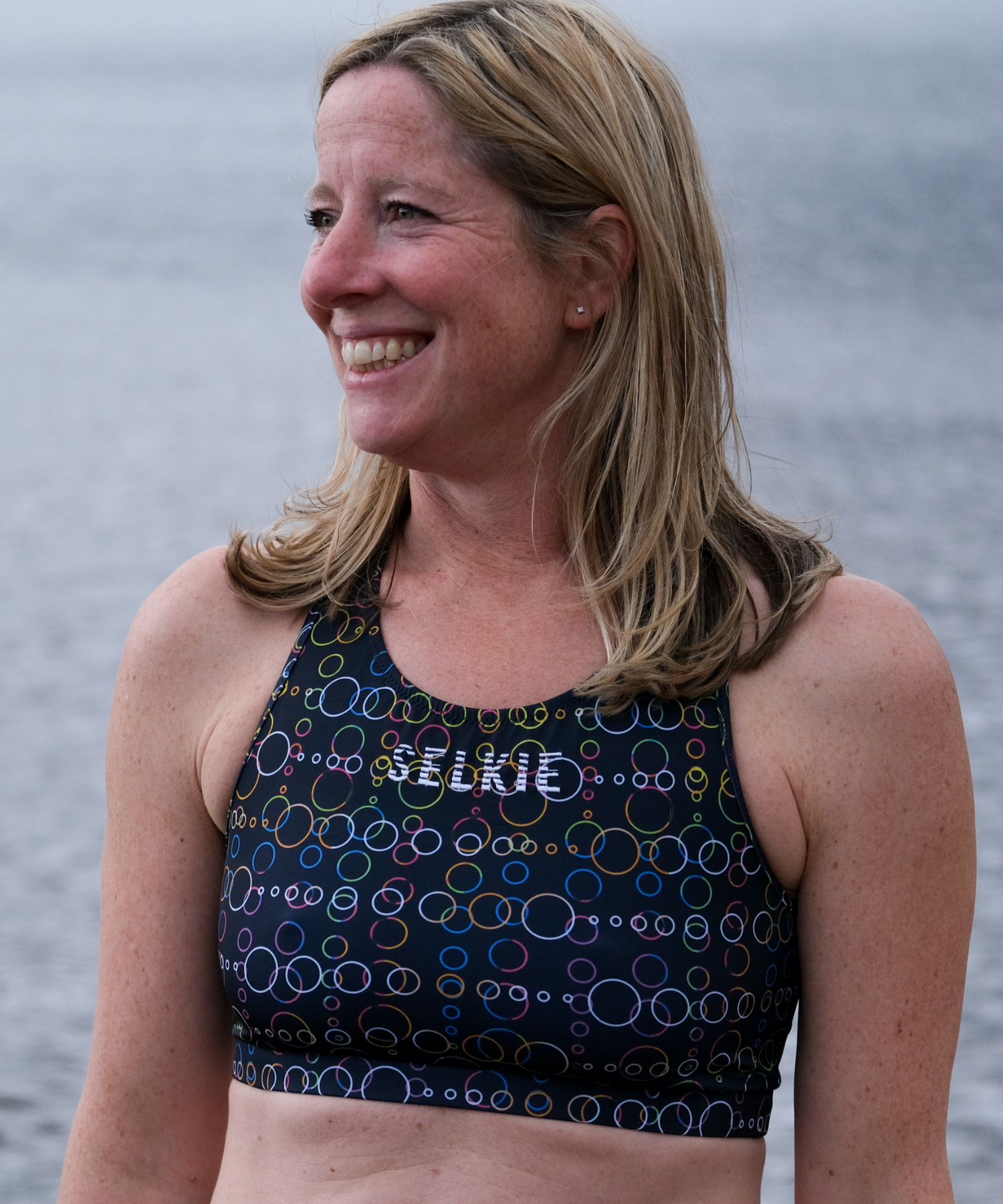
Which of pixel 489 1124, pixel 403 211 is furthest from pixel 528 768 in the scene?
pixel 403 211

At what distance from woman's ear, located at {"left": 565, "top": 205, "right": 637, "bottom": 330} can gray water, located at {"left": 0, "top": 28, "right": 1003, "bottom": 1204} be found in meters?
0.26

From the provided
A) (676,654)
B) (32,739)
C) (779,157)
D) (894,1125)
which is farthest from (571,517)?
(779,157)

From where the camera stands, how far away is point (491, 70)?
1616mm

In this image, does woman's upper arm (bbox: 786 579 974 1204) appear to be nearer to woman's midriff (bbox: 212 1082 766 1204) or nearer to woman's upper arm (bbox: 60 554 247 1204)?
woman's midriff (bbox: 212 1082 766 1204)

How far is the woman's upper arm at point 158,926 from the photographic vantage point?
1733 millimetres

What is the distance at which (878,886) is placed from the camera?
159 centimetres

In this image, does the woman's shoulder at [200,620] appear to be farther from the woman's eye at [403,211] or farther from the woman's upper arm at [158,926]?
the woman's eye at [403,211]

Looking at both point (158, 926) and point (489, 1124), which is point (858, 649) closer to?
point (489, 1124)

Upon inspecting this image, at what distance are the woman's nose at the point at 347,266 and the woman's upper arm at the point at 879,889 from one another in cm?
56

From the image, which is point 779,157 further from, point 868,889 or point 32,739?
point 868,889

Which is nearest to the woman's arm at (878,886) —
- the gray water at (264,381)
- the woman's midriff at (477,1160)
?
the woman's midriff at (477,1160)

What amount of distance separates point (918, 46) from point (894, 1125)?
28523mm

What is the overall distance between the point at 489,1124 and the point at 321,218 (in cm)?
93

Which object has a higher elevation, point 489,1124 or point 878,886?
point 878,886
